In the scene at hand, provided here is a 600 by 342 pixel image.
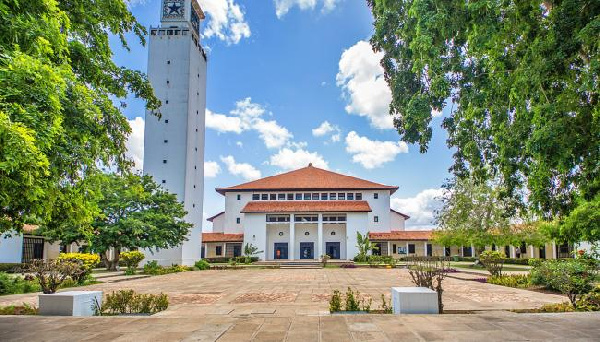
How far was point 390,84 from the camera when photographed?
32.9 ft

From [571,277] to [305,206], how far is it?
36.5 metres

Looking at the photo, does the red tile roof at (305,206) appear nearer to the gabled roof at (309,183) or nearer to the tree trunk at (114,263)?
the gabled roof at (309,183)

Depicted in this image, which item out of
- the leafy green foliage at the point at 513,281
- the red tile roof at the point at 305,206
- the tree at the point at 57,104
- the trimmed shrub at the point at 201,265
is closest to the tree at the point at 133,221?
the trimmed shrub at the point at 201,265

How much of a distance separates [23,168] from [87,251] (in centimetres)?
2601

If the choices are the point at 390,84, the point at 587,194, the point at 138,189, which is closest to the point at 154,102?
the point at 138,189

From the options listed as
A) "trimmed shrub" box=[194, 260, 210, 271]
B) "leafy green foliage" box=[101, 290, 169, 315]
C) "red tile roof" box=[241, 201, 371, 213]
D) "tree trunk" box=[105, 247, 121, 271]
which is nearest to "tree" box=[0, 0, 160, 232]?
"leafy green foliage" box=[101, 290, 169, 315]

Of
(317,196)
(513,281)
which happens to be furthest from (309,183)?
(513,281)

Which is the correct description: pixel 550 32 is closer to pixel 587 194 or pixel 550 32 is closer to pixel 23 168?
pixel 587 194

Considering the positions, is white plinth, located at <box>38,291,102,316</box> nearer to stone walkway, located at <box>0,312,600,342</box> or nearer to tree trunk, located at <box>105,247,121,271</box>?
stone walkway, located at <box>0,312,600,342</box>

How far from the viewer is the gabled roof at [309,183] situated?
48.9 m

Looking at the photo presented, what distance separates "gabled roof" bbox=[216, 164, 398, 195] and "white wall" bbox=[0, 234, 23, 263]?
76.8 feet

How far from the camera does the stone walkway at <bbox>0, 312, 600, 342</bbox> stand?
646cm

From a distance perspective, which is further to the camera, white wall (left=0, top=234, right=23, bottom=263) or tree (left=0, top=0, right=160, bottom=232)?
white wall (left=0, top=234, right=23, bottom=263)

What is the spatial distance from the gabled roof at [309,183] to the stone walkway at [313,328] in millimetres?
40432
